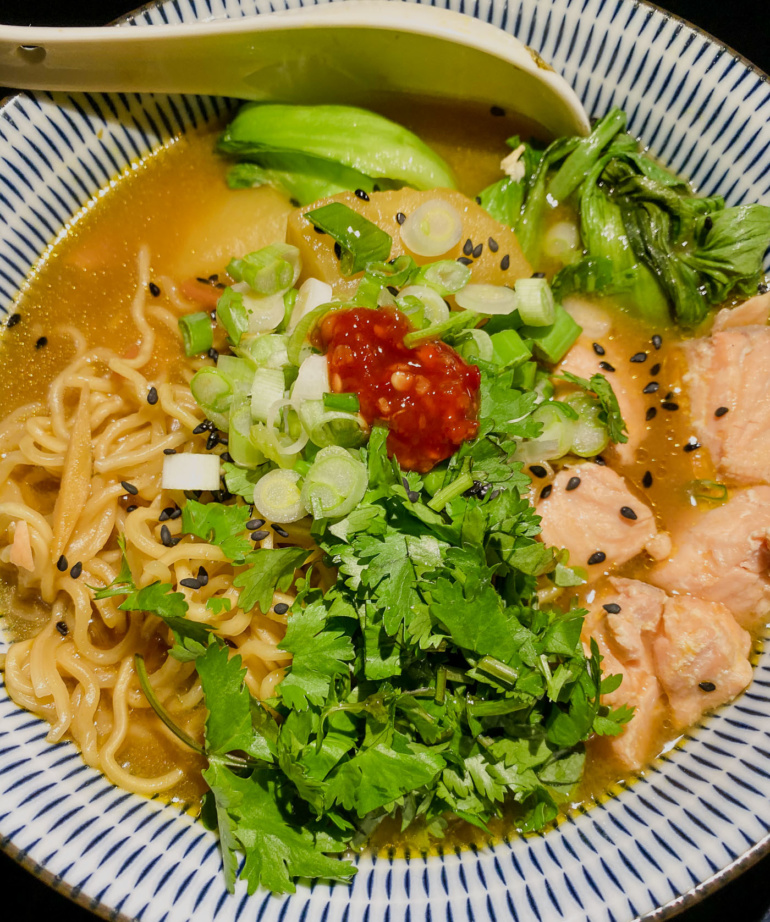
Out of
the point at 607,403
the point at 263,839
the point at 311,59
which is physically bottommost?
the point at 263,839

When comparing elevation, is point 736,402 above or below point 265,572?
above

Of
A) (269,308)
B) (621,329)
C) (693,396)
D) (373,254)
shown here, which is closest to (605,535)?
(693,396)

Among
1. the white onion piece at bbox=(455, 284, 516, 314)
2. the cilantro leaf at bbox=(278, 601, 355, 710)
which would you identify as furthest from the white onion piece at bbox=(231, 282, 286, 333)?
the cilantro leaf at bbox=(278, 601, 355, 710)

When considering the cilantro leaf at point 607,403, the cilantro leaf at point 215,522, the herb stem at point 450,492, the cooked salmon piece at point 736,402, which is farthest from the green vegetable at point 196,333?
the cooked salmon piece at point 736,402

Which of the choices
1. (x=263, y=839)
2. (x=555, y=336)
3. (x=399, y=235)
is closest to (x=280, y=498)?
(x=263, y=839)

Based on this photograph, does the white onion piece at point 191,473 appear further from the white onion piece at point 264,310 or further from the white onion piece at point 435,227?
the white onion piece at point 435,227

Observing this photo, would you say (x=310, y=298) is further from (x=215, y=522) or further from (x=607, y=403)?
(x=607, y=403)
